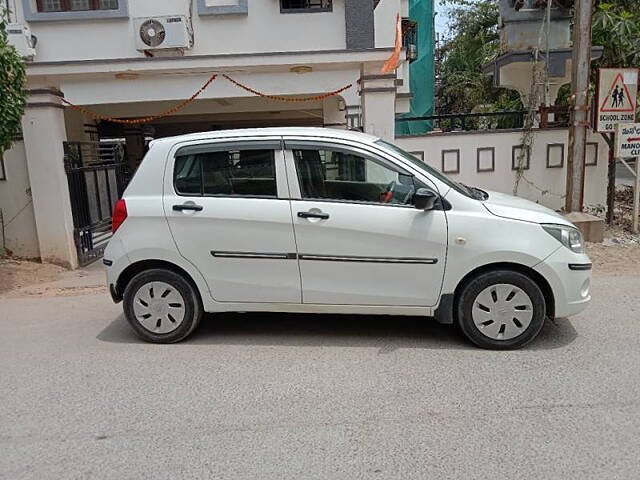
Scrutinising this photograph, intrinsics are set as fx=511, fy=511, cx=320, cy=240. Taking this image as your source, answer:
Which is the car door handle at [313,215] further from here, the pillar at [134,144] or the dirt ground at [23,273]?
the pillar at [134,144]

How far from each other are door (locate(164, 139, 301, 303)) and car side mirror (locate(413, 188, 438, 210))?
1039 mm

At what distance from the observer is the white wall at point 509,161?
8.98 metres

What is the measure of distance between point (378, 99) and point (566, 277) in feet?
14.6

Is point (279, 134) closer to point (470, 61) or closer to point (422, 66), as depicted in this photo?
point (422, 66)

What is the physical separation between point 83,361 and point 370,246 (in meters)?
2.57

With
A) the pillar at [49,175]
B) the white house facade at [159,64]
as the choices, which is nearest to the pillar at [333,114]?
the white house facade at [159,64]

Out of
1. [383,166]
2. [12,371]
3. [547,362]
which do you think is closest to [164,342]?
[12,371]

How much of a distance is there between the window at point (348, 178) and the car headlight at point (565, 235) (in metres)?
1.12

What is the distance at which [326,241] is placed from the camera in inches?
166

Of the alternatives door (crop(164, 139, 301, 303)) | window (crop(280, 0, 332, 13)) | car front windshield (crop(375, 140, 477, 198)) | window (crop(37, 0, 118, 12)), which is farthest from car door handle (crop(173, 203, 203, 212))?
window (crop(37, 0, 118, 12))

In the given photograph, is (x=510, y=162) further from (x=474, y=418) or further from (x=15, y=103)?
(x=15, y=103)

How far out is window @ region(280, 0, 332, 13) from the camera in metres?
8.99

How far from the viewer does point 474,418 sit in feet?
10.5

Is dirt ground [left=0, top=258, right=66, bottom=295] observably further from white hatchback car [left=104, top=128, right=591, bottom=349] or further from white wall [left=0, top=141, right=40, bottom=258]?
white hatchback car [left=104, top=128, right=591, bottom=349]
